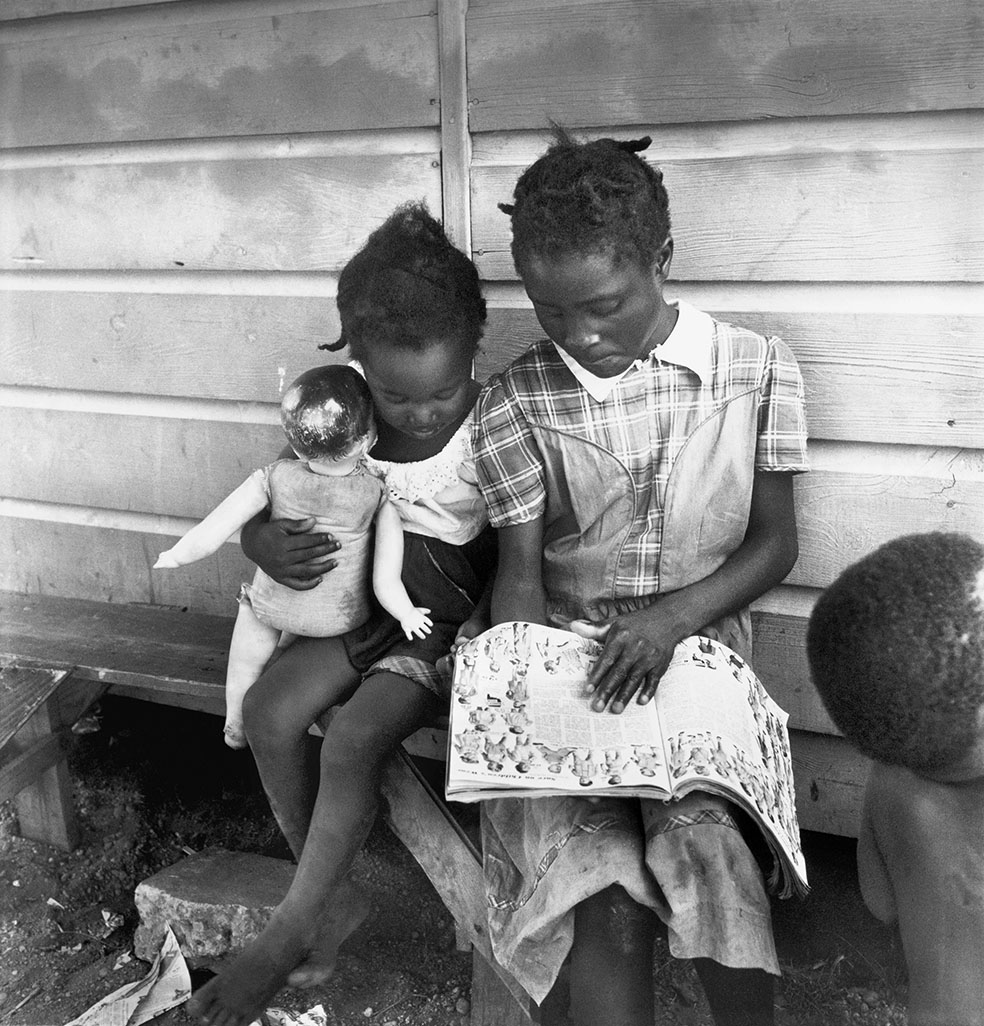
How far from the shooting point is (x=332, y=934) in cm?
233

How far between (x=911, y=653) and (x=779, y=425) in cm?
72

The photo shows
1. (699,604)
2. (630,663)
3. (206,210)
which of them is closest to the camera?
(630,663)

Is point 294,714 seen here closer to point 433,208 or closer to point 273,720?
point 273,720

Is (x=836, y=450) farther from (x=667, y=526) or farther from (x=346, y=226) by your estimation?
(x=346, y=226)

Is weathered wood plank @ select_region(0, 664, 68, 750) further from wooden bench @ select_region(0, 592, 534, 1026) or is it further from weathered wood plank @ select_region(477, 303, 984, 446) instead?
weathered wood plank @ select_region(477, 303, 984, 446)

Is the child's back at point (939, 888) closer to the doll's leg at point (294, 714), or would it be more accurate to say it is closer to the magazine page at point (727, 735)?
the magazine page at point (727, 735)

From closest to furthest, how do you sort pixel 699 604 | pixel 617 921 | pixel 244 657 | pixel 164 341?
1. pixel 617 921
2. pixel 699 604
3. pixel 244 657
4. pixel 164 341

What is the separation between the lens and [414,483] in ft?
7.29

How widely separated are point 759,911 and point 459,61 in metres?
1.90

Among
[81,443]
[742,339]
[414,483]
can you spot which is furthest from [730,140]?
[81,443]

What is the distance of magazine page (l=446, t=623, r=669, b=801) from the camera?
65.6 inches

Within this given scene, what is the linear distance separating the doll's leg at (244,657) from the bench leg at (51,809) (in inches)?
35.1

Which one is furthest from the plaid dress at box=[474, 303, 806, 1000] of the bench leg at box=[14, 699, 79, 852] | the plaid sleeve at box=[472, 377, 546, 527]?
the bench leg at box=[14, 699, 79, 852]

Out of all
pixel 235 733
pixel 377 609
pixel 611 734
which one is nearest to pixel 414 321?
pixel 377 609
